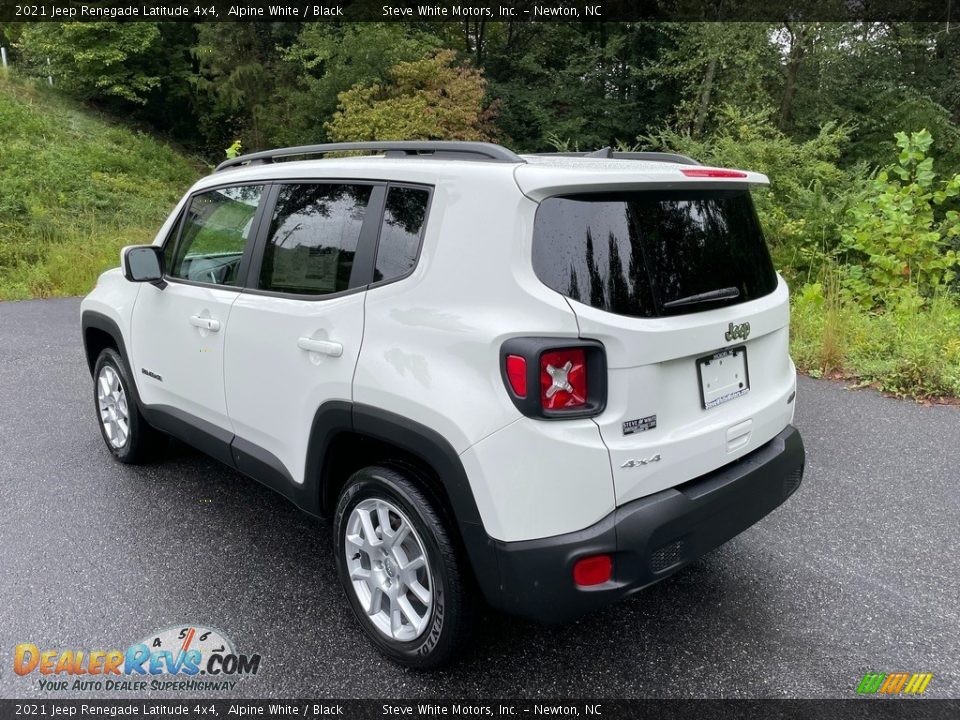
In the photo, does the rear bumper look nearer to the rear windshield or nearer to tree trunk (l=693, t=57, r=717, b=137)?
the rear windshield

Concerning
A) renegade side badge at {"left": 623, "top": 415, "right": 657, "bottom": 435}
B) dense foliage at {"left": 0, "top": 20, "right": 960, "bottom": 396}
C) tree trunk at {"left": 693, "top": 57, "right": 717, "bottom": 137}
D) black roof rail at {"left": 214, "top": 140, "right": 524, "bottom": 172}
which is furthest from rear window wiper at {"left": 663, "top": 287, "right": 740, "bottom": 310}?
tree trunk at {"left": 693, "top": 57, "right": 717, "bottom": 137}

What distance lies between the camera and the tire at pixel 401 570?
2.23 m

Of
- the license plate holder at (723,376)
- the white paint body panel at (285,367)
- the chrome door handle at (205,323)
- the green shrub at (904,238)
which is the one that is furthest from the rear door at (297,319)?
the green shrub at (904,238)

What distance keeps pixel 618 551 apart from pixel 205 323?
2.15m

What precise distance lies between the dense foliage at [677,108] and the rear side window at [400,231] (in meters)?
4.74

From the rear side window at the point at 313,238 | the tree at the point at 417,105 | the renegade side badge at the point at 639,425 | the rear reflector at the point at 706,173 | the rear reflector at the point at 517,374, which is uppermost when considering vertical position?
the tree at the point at 417,105

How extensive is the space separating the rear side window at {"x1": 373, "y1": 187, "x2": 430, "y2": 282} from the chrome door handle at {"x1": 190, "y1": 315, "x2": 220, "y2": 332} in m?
1.05

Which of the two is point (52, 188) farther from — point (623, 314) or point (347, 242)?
point (623, 314)

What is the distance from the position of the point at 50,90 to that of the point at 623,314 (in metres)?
29.4

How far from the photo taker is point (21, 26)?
27.4 m

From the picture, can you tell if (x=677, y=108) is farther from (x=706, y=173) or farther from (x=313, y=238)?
(x=313, y=238)

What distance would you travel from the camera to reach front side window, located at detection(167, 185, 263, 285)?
318cm
